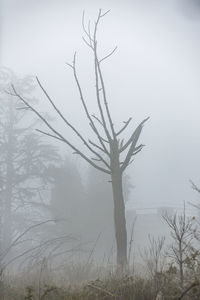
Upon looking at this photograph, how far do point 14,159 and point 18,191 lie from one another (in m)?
1.94

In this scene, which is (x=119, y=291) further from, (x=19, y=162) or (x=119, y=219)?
(x=19, y=162)

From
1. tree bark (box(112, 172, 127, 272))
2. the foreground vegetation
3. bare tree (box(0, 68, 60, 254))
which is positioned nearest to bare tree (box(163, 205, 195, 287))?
the foreground vegetation

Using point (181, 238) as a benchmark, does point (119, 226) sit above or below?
above

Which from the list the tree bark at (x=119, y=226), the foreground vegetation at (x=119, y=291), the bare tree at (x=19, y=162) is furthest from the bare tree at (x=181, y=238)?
the bare tree at (x=19, y=162)

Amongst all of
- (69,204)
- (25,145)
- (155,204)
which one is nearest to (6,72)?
(25,145)

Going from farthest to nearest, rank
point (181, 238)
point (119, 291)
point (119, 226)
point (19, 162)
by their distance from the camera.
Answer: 1. point (19, 162)
2. point (119, 226)
3. point (119, 291)
4. point (181, 238)

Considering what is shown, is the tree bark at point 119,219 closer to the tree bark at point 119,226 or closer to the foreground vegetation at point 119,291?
the tree bark at point 119,226

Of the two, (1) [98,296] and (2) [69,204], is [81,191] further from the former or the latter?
(1) [98,296]

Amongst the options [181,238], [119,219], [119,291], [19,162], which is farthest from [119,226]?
[19,162]

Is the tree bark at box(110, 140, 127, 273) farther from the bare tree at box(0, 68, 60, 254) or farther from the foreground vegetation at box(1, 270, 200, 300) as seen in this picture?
the bare tree at box(0, 68, 60, 254)

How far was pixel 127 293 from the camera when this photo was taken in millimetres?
2789

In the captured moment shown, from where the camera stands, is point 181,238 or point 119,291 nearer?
point 181,238

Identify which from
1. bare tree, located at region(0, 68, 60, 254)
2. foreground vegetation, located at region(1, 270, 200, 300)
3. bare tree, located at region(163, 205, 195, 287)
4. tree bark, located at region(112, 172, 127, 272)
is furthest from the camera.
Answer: bare tree, located at region(0, 68, 60, 254)

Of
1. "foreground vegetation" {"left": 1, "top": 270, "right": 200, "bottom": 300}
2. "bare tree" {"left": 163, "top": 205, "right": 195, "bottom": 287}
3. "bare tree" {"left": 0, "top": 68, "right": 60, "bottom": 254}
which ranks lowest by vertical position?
"foreground vegetation" {"left": 1, "top": 270, "right": 200, "bottom": 300}
